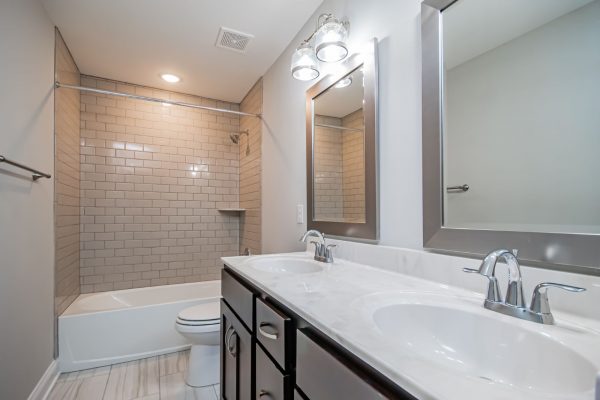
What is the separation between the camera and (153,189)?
303 cm

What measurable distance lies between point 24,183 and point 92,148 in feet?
4.49

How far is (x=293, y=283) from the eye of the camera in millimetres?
993

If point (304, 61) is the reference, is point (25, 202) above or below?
below

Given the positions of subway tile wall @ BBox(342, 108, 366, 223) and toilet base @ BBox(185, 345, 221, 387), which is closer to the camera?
subway tile wall @ BBox(342, 108, 366, 223)

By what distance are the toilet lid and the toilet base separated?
0.20 meters

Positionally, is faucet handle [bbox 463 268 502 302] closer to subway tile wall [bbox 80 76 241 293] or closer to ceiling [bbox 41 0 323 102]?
ceiling [bbox 41 0 323 102]

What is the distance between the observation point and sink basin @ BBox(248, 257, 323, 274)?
1.52 m

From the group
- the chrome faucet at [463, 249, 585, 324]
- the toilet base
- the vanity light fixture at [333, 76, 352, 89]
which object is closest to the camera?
the chrome faucet at [463, 249, 585, 324]

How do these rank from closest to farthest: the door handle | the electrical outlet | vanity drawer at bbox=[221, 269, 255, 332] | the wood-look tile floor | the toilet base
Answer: the door handle < vanity drawer at bbox=[221, 269, 255, 332] < the wood-look tile floor < the toilet base < the electrical outlet

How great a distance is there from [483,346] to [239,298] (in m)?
0.88

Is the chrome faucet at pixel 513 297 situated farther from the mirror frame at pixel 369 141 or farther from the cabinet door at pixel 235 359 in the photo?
the cabinet door at pixel 235 359

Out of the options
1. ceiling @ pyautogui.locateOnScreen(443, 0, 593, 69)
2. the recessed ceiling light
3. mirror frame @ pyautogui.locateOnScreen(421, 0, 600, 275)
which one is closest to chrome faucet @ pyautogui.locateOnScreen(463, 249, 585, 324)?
mirror frame @ pyautogui.locateOnScreen(421, 0, 600, 275)

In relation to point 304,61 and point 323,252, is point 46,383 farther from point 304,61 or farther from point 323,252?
point 304,61

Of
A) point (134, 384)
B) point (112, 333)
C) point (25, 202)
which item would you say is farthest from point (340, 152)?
point (112, 333)
